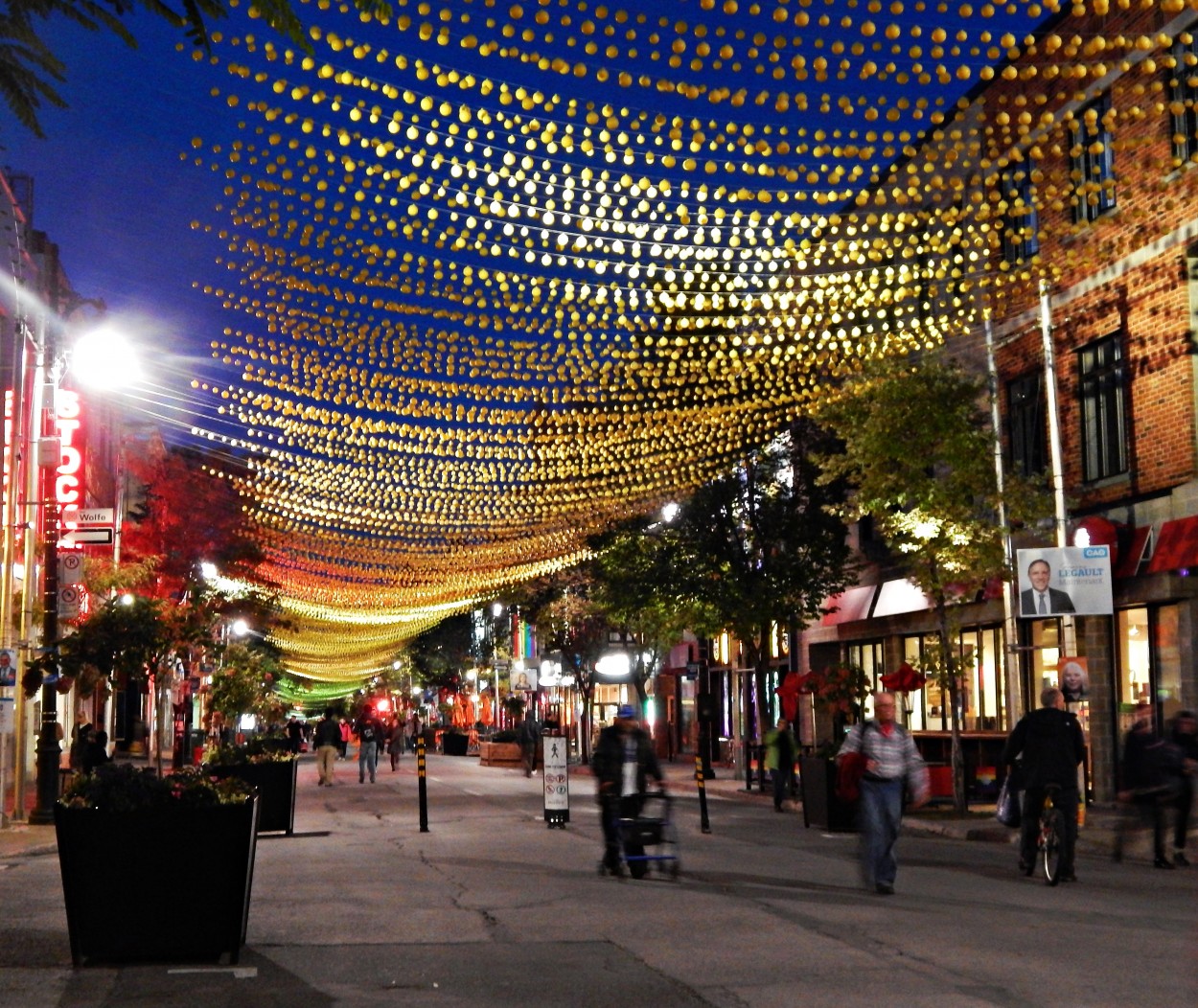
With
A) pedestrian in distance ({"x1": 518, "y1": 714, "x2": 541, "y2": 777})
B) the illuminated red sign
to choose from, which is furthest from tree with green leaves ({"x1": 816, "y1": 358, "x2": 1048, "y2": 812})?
pedestrian in distance ({"x1": 518, "y1": 714, "x2": 541, "y2": 777})

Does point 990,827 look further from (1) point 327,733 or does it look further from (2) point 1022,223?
(1) point 327,733

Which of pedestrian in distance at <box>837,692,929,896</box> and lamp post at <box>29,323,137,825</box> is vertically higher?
lamp post at <box>29,323,137,825</box>

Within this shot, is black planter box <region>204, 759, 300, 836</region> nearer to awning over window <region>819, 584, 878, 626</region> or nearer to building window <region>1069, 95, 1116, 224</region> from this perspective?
building window <region>1069, 95, 1116, 224</region>

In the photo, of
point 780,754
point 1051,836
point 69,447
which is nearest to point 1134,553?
point 780,754

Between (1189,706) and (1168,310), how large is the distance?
6.18 m

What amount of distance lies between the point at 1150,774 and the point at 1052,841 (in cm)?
224

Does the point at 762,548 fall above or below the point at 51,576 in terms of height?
above

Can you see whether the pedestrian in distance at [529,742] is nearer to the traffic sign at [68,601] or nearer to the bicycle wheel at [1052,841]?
the traffic sign at [68,601]

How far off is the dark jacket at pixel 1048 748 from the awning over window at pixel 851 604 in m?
23.1

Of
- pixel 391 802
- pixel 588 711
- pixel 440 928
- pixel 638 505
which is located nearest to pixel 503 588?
pixel 588 711

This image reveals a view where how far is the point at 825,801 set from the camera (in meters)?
23.7

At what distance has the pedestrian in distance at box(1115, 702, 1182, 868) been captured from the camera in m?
17.3

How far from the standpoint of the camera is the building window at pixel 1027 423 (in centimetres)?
3069

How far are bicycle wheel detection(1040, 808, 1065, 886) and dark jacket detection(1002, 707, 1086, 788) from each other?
32 cm
